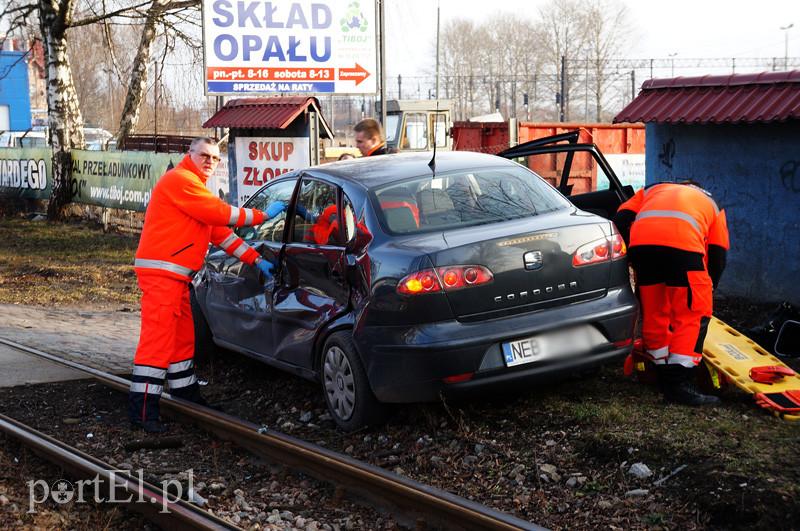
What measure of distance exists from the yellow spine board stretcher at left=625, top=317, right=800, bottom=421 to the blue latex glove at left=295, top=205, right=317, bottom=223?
2.25 m

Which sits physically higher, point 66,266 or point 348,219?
point 348,219

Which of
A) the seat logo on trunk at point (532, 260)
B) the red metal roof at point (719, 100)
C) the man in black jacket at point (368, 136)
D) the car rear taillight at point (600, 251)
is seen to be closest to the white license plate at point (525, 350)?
the seat logo on trunk at point (532, 260)

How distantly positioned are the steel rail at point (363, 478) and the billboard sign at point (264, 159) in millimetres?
8069

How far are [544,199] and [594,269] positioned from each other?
74 cm

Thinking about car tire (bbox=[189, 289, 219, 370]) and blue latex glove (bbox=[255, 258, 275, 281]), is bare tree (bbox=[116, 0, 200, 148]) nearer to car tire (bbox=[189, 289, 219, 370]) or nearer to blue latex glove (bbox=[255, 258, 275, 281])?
car tire (bbox=[189, 289, 219, 370])

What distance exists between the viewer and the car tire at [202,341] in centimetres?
803

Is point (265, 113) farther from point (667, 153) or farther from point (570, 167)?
point (570, 167)

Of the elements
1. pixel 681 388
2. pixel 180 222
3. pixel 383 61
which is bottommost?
pixel 681 388

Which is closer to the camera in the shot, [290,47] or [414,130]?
[290,47]

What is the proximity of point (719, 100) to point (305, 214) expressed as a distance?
4.83m

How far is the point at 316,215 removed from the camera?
6445 millimetres

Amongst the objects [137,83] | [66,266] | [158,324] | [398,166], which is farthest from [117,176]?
[398,166]

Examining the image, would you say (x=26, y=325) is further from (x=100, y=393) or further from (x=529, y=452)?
Result: (x=529, y=452)

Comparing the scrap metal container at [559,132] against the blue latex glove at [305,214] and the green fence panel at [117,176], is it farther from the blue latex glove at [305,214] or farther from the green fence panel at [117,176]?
the blue latex glove at [305,214]
